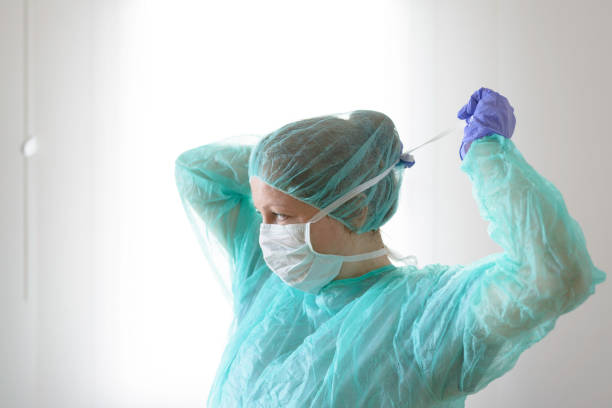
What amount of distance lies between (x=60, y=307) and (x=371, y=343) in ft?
4.66

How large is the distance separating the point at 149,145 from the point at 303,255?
112cm

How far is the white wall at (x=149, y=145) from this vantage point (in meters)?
1.80

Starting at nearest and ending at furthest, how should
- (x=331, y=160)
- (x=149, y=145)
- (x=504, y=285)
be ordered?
(x=504, y=285) < (x=331, y=160) < (x=149, y=145)

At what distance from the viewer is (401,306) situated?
940mm

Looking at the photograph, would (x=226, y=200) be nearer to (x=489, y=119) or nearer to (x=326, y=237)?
(x=326, y=237)

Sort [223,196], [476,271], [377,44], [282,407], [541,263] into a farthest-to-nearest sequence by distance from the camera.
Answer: [377,44]
[223,196]
[282,407]
[476,271]
[541,263]

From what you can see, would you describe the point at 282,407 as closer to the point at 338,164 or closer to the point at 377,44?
the point at 338,164

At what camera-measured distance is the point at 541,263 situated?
71cm

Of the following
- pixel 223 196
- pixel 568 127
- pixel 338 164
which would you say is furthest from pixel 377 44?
pixel 338 164

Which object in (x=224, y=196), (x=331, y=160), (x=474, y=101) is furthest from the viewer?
(x=224, y=196)

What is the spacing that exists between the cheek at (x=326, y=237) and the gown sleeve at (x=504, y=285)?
0.22 metres

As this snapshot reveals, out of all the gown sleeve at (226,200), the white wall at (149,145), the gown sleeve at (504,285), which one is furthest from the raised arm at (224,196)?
the white wall at (149,145)

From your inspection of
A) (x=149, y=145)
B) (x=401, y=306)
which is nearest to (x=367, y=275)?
(x=401, y=306)

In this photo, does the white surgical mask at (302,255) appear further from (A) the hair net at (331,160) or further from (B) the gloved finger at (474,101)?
(B) the gloved finger at (474,101)
